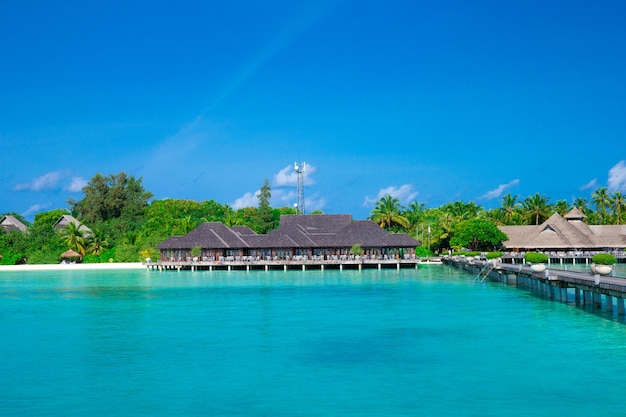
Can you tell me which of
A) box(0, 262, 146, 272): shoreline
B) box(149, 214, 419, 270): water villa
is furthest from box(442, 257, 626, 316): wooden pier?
box(0, 262, 146, 272): shoreline

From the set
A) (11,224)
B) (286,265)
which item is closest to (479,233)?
(286,265)

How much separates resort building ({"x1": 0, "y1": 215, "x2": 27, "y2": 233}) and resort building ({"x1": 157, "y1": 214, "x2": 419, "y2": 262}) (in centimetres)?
3424

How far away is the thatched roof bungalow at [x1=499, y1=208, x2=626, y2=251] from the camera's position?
8112cm

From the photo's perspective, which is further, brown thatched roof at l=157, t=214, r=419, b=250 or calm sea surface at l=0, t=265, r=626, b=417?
brown thatched roof at l=157, t=214, r=419, b=250

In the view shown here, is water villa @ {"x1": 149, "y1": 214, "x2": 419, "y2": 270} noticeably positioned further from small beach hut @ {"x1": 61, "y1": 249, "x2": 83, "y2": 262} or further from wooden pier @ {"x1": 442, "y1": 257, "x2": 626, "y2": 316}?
wooden pier @ {"x1": 442, "y1": 257, "x2": 626, "y2": 316}

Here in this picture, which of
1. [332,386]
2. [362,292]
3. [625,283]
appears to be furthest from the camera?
[362,292]

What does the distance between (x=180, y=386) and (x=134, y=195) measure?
309 feet

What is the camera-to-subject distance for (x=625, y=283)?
86.4 feet

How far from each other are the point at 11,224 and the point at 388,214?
50.7 metres

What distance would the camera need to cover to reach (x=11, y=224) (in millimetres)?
101438

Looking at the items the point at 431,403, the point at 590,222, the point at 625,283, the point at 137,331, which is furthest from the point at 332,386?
the point at 590,222

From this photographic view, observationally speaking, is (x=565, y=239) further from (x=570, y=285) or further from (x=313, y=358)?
(x=313, y=358)

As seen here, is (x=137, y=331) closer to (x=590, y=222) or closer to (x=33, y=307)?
(x=33, y=307)

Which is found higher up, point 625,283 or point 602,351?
point 625,283
